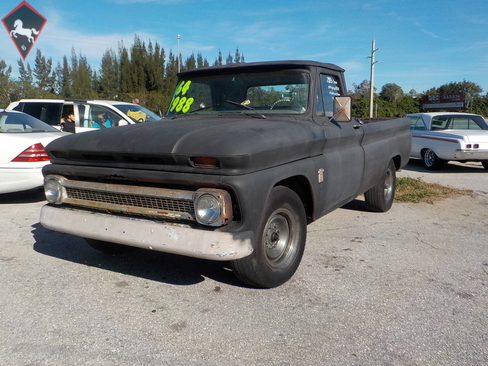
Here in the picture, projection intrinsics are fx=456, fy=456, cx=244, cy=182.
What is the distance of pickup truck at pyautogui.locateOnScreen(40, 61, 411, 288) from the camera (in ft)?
9.93

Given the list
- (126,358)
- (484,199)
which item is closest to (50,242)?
(126,358)

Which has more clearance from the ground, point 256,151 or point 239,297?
point 256,151

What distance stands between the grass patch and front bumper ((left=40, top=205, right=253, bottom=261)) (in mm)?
4959

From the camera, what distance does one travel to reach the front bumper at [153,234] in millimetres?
2967

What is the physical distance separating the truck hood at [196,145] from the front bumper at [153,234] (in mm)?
401

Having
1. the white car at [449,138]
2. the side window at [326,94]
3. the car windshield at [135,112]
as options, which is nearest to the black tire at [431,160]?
the white car at [449,138]

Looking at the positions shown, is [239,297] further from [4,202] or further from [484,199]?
[484,199]

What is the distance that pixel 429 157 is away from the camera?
1103 cm

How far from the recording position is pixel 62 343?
2766 mm

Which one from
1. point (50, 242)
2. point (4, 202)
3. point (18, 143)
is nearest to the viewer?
point (50, 242)

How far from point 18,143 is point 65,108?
3577mm

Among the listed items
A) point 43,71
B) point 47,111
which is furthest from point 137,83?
point 47,111

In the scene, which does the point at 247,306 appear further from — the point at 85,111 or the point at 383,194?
the point at 85,111

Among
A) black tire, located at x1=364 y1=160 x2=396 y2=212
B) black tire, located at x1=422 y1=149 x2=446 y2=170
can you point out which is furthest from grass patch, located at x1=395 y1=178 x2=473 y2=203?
black tire, located at x1=422 y1=149 x2=446 y2=170
